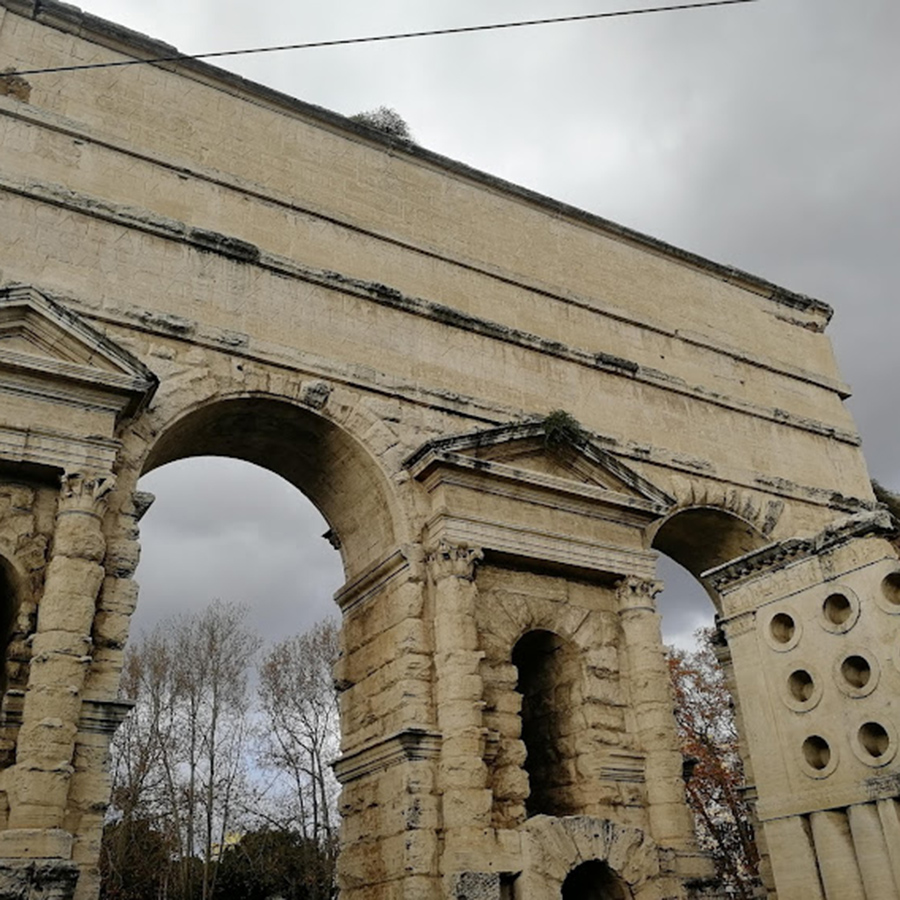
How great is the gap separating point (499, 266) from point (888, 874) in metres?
9.02

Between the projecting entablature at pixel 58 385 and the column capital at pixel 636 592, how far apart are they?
5.68 metres

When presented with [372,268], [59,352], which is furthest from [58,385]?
[372,268]

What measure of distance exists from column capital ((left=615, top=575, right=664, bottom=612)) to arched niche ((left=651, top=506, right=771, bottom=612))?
1.41m

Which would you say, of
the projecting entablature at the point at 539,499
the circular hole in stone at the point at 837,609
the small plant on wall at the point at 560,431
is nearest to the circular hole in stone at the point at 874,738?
the circular hole in stone at the point at 837,609

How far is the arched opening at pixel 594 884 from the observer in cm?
927

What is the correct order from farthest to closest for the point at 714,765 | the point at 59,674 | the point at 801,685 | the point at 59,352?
the point at 714,765
the point at 59,352
the point at 59,674
the point at 801,685

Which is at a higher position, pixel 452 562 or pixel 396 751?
pixel 452 562

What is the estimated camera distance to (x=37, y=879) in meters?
6.64

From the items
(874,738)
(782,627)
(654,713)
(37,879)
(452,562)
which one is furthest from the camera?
(654,713)

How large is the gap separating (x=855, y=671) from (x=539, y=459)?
5.61 metres

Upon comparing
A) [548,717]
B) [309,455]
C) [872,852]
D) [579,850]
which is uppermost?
[309,455]

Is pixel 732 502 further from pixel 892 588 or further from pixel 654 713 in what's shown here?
pixel 892 588

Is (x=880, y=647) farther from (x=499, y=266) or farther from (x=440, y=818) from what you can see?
(x=499, y=266)

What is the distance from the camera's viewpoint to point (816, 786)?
5.82 m
